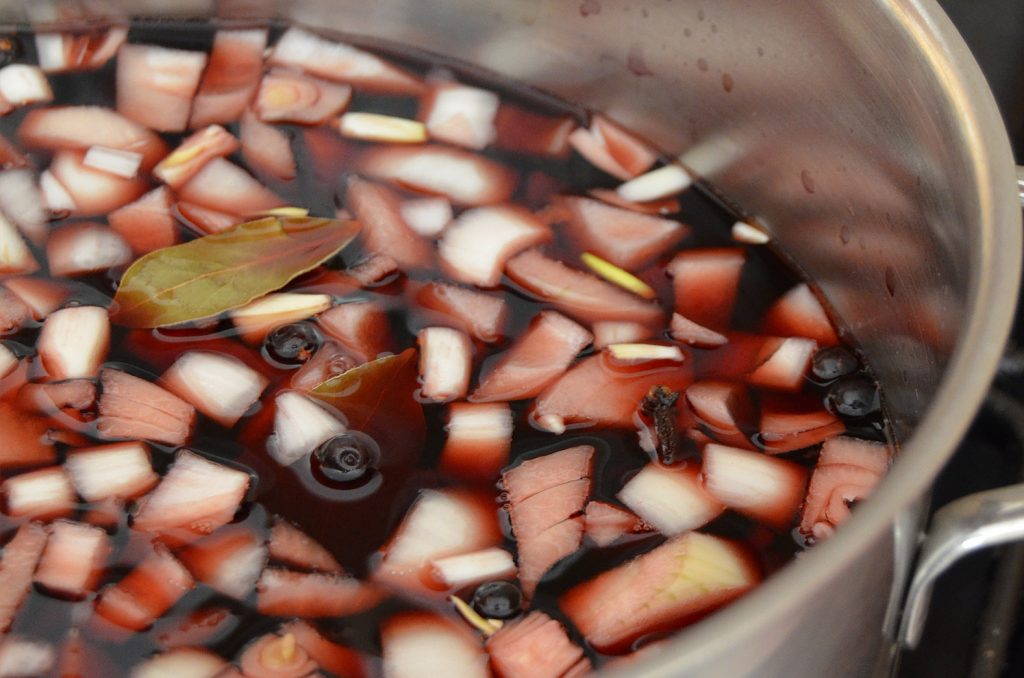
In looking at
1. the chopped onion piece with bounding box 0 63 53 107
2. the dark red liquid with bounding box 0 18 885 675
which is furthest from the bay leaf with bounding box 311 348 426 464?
the chopped onion piece with bounding box 0 63 53 107

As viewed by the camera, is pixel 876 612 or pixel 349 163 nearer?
pixel 876 612

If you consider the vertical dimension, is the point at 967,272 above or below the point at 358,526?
above

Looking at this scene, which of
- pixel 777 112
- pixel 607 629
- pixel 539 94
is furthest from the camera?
pixel 539 94

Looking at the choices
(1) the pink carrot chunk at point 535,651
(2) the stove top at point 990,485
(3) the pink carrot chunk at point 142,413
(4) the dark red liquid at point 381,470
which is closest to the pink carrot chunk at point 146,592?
(4) the dark red liquid at point 381,470

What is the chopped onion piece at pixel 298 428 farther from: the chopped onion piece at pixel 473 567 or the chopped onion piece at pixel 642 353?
the chopped onion piece at pixel 642 353

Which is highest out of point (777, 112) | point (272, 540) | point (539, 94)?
point (777, 112)

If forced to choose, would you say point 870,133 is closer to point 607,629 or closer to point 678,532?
point 678,532

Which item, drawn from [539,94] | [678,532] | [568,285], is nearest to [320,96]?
[539,94]

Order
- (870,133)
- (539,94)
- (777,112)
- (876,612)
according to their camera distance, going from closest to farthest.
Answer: (876,612), (870,133), (777,112), (539,94)
